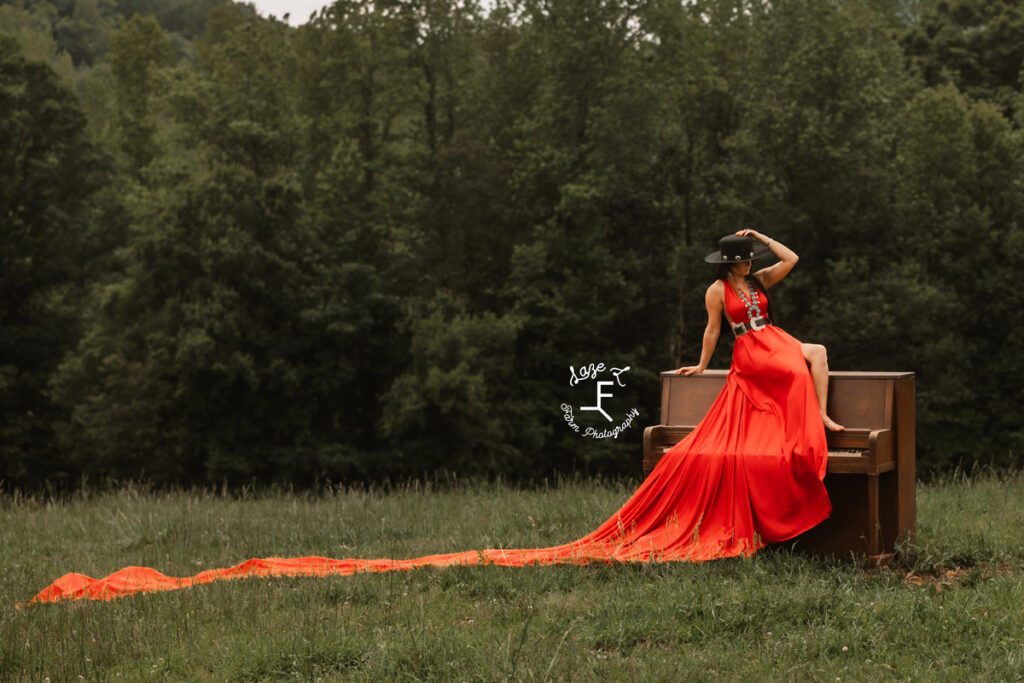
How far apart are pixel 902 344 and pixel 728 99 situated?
32.9 feet

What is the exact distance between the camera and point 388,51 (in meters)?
35.8

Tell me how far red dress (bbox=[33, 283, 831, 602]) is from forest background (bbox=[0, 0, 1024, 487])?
68.8ft

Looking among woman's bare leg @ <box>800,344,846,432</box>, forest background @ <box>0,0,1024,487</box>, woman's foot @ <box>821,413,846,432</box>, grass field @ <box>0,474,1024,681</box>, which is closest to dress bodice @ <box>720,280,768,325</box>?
woman's bare leg @ <box>800,344,846,432</box>

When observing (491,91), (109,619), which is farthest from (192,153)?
(109,619)

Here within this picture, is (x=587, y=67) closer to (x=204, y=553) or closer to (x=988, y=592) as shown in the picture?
(x=204, y=553)

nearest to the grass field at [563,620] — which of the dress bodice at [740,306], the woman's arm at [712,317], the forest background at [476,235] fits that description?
the woman's arm at [712,317]

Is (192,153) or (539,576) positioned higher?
(192,153)

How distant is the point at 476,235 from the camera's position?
34.2 metres

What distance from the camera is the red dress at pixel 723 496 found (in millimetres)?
7117

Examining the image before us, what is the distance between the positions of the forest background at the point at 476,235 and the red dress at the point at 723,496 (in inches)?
825

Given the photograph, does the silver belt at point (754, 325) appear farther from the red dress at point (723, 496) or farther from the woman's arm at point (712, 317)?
the woman's arm at point (712, 317)

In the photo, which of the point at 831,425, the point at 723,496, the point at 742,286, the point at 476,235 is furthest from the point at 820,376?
the point at 476,235

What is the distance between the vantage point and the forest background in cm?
2980

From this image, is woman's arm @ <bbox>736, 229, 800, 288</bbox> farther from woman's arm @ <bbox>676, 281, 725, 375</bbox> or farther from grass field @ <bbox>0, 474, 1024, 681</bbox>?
grass field @ <bbox>0, 474, 1024, 681</bbox>
